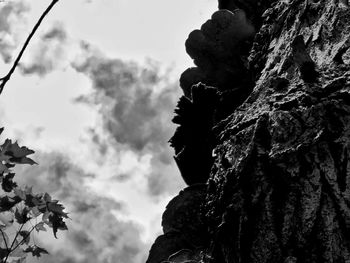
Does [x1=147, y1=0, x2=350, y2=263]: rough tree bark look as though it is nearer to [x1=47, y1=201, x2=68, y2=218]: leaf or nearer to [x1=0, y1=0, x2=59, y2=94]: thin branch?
[x1=47, y1=201, x2=68, y2=218]: leaf

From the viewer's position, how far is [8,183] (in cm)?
342

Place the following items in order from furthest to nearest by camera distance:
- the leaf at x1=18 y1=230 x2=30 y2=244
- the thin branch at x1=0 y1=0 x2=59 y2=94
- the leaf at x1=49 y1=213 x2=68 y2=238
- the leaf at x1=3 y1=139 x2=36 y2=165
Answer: the leaf at x1=18 y1=230 x2=30 y2=244
the leaf at x1=49 y1=213 x2=68 y2=238
the leaf at x1=3 y1=139 x2=36 y2=165
the thin branch at x1=0 y1=0 x2=59 y2=94

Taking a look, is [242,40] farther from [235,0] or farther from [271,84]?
[271,84]

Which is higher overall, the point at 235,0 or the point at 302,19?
the point at 235,0

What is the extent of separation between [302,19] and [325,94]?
39.7 inches

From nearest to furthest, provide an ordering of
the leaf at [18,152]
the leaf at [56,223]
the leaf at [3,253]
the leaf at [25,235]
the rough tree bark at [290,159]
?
the rough tree bark at [290,159] → the leaf at [18,152] → the leaf at [3,253] → the leaf at [56,223] → the leaf at [25,235]

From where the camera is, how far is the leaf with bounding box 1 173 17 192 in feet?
11.1

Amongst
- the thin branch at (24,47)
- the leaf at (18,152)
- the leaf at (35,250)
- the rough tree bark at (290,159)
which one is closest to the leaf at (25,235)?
the leaf at (35,250)

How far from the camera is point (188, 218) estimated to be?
361 cm

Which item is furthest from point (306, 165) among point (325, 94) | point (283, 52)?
point (283, 52)

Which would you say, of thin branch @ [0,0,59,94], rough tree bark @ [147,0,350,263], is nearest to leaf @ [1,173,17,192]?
thin branch @ [0,0,59,94]

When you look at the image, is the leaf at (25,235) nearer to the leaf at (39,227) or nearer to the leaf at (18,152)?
the leaf at (39,227)

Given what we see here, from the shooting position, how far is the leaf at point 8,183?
11.1 feet

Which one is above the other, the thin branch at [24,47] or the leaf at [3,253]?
the thin branch at [24,47]
